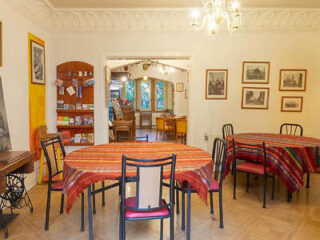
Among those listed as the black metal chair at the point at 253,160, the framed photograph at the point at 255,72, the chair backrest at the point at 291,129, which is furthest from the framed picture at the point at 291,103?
the black metal chair at the point at 253,160

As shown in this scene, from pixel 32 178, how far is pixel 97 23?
10.1 ft

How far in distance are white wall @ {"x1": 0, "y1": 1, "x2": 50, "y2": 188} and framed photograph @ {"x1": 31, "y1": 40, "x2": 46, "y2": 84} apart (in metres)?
0.22

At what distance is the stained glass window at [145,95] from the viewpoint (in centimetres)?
1260

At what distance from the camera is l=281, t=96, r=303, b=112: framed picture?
16.6 ft

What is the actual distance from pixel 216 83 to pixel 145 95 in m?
7.79

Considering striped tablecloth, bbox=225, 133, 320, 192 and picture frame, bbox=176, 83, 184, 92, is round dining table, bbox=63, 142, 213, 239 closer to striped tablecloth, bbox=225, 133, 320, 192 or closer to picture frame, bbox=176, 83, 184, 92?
striped tablecloth, bbox=225, 133, 320, 192

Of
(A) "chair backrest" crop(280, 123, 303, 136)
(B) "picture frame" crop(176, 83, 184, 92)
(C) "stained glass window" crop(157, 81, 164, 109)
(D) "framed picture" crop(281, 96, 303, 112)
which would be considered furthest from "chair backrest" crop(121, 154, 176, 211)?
(C) "stained glass window" crop(157, 81, 164, 109)

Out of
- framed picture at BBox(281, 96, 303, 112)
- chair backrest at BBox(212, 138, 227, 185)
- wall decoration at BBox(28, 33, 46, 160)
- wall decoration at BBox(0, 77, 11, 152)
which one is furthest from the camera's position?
framed picture at BBox(281, 96, 303, 112)

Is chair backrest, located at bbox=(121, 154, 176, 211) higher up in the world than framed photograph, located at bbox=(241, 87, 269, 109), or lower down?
lower down

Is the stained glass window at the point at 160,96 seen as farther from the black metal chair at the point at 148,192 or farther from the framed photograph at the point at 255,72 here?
the black metal chair at the point at 148,192

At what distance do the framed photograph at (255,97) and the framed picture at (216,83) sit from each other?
16.3 inches

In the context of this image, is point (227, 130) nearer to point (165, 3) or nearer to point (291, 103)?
point (291, 103)

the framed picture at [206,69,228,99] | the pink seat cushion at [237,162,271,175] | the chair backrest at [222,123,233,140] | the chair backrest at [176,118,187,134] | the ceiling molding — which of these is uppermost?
the ceiling molding

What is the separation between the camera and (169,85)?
12.6 meters
